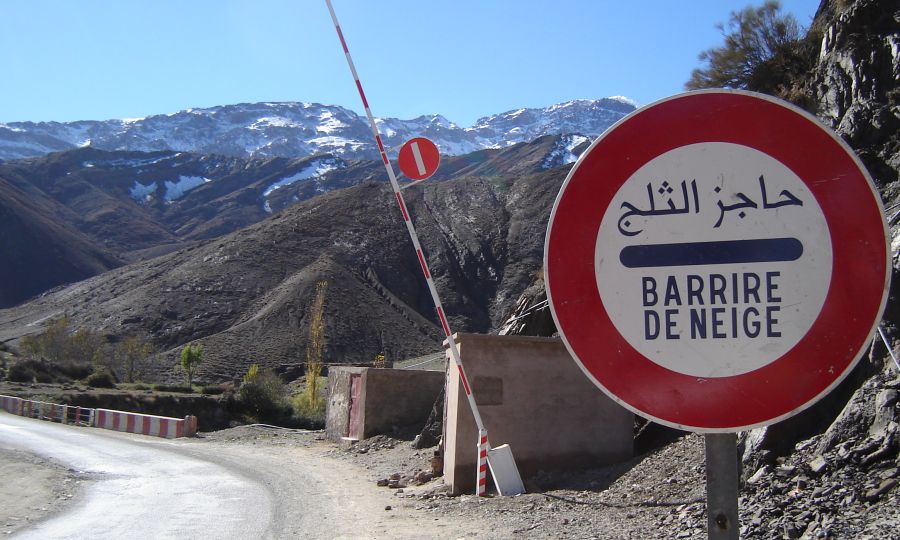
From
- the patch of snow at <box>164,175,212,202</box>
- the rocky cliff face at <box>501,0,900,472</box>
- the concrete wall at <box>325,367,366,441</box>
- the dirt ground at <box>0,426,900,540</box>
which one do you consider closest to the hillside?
the concrete wall at <box>325,367,366,441</box>

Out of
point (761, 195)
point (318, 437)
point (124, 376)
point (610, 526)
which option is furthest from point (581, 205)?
point (124, 376)

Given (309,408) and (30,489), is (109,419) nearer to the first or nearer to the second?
(309,408)

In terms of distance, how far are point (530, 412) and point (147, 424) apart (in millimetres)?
18501

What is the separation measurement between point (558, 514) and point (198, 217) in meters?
166

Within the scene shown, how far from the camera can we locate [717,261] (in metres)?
1.56

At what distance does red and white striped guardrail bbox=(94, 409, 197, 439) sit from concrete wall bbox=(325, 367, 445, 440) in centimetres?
726

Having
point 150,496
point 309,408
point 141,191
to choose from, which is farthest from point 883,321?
point 141,191

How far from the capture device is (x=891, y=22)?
1139 centimetres

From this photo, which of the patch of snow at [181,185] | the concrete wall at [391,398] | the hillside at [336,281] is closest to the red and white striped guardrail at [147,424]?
the concrete wall at [391,398]

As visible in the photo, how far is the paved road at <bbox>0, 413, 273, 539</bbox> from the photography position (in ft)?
25.1

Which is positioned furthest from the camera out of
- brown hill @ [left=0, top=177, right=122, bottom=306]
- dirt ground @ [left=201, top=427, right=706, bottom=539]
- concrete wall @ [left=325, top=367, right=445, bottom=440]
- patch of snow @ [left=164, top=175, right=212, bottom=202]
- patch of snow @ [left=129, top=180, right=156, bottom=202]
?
patch of snow @ [left=164, top=175, right=212, bottom=202]

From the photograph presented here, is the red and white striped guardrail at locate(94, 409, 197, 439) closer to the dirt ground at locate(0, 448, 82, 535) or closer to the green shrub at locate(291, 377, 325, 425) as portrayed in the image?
the green shrub at locate(291, 377, 325, 425)

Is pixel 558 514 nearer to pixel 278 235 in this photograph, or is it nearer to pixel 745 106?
pixel 745 106

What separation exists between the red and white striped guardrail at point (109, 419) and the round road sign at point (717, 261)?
80.5ft
